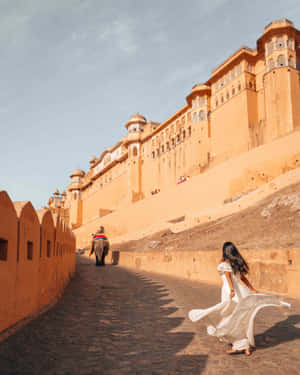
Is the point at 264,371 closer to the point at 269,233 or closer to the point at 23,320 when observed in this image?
the point at 23,320

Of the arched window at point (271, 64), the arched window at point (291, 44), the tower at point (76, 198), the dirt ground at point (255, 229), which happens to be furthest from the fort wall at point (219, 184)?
the tower at point (76, 198)

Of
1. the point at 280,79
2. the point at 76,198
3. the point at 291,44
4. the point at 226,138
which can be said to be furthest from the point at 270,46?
the point at 76,198

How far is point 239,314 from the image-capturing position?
11.4 feet

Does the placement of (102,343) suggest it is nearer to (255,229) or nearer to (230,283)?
(230,283)

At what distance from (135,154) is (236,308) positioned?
41.0 m

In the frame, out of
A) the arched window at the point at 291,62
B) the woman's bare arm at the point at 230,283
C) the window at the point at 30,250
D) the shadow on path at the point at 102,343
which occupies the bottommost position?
the shadow on path at the point at 102,343

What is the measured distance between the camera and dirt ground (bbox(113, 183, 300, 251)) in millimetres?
10637

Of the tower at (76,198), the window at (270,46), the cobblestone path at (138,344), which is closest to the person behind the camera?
the cobblestone path at (138,344)

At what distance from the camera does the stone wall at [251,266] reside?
21.0 feet

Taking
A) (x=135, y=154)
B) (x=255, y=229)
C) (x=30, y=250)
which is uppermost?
(x=135, y=154)

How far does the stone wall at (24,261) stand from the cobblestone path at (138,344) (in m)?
0.26

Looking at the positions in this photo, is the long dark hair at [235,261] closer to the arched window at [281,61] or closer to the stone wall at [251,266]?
the stone wall at [251,266]

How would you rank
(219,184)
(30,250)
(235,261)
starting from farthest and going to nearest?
(219,184), (30,250), (235,261)

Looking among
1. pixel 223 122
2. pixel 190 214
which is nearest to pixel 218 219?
pixel 190 214
